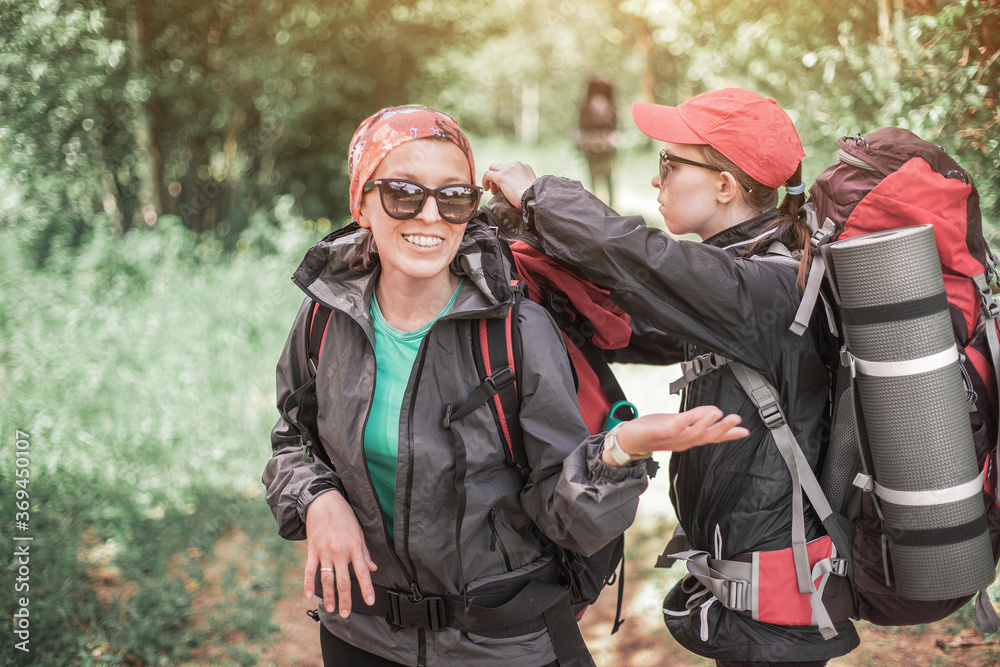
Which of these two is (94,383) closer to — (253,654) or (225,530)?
(225,530)

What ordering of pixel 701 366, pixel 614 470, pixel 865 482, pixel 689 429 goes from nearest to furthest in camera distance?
pixel 689 429, pixel 614 470, pixel 865 482, pixel 701 366

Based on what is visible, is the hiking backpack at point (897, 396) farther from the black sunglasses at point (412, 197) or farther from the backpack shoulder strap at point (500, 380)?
the black sunglasses at point (412, 197)

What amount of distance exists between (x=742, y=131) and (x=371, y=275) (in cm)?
114

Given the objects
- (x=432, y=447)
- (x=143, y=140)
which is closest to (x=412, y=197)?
(x=432, y=447)

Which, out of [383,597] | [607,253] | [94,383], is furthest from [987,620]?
[94,383]

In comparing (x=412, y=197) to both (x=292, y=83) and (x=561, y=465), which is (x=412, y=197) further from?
(x=292, y=83)

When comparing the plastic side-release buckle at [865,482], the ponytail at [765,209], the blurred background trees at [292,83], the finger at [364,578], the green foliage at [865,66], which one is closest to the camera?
the finger at [364,578]

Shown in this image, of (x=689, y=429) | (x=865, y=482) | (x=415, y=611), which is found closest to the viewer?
(x=689, y=429)

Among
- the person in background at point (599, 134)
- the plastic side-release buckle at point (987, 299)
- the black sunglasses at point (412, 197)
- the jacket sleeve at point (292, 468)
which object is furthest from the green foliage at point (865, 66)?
the person in background at point (599, 134)

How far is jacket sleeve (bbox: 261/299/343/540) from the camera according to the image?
1.98 meters

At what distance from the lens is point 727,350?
2.02 m

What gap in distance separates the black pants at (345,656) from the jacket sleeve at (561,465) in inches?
18.9

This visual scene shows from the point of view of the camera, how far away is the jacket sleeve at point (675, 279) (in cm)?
198

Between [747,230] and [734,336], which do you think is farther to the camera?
[747,230]
